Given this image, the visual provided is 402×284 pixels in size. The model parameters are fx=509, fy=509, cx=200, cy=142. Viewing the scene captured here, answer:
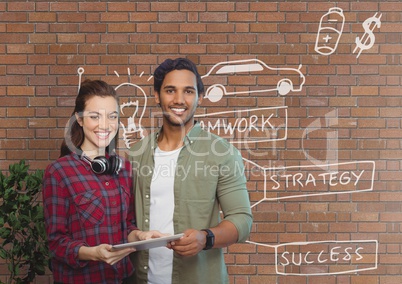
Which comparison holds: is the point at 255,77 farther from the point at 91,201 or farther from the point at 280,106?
the point at 91,201

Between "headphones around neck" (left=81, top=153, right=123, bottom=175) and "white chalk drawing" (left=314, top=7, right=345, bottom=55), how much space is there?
2.28 meters

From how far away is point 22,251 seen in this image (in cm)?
352

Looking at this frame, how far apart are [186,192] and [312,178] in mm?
2010

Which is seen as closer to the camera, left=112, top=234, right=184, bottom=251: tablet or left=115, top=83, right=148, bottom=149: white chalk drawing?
left=112, top=234, right=184, bottom=251: tablet

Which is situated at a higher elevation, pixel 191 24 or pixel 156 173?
pixel 191 24

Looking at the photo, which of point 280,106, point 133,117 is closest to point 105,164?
point 133,117

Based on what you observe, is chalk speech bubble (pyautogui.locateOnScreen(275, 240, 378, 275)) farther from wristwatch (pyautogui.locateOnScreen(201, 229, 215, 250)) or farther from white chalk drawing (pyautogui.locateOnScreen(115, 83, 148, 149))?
wristwatch (pyautogui.locateOnScreen(201, 229, 215, 250))

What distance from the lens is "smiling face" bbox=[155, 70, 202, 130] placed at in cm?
224

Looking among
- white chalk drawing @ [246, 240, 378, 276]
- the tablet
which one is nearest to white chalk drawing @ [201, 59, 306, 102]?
white chalk drawing @ [246, 240, 378, 276]

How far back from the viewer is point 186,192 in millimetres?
2191

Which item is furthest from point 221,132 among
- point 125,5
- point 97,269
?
point 97,269

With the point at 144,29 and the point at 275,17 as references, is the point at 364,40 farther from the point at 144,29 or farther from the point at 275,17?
the point at 144,29

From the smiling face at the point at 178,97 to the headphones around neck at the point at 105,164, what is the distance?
0.28m

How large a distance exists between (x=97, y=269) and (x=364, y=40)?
282 centimetres
